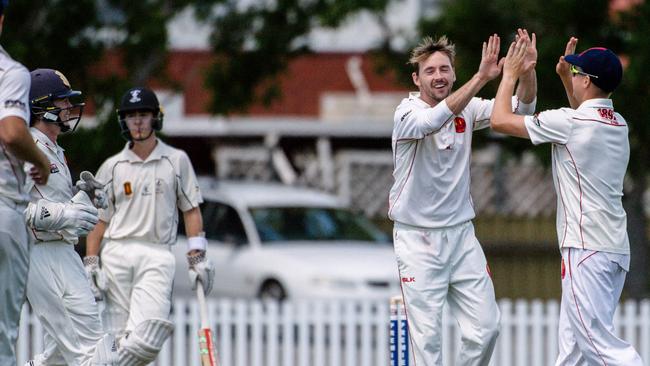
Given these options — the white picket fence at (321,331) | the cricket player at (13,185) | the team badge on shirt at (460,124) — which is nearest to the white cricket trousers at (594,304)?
the team badge on shirt at (460,124)

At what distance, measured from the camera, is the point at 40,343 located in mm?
12852

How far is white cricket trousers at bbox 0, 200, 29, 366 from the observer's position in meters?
6.93

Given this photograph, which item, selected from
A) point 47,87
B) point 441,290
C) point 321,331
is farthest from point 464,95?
point 321,331

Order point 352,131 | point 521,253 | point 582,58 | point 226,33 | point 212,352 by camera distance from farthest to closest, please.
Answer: point 352,131, point 521,253, point 226,33, point 212,352, point 582,58

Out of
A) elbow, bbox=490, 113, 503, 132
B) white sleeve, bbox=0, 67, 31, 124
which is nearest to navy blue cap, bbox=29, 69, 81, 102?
white sleeve, bbox=0, 67, 31, 124

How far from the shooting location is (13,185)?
7008 millimetres

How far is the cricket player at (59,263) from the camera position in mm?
8578

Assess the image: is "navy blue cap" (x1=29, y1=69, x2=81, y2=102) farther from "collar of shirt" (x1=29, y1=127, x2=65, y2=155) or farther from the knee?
the knee

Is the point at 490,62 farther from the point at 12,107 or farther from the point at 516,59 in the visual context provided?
the point at 12,107

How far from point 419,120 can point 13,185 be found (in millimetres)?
2568

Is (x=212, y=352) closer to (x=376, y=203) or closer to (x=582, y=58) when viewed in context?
(x=582, y=58)

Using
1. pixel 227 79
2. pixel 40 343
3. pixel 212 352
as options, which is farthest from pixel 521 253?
pixel 212 352

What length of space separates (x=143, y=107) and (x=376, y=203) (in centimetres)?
1461

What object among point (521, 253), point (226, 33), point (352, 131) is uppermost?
point (226, 33)
